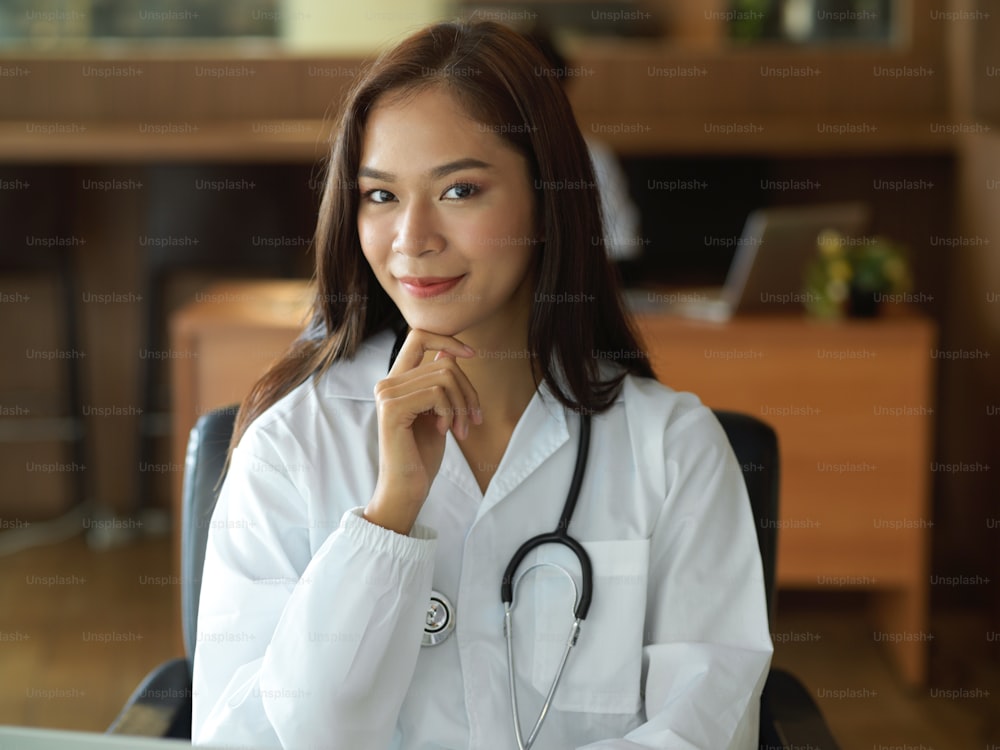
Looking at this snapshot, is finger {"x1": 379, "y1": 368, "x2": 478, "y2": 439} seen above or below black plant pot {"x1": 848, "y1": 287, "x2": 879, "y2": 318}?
above

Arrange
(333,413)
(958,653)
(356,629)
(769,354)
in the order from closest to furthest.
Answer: (356,629) → (333,413) → (769,354) → (958,653)

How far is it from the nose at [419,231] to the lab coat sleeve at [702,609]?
33cm

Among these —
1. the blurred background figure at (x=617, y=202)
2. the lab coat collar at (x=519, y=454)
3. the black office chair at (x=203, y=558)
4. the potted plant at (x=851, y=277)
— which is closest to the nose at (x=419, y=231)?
the lab coat collar at (x=519, y=454)

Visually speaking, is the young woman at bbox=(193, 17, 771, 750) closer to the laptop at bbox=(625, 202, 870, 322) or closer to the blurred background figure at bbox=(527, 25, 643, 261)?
the laptop at bbox=(625, 202, 870, 322)

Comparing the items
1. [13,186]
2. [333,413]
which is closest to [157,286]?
[13,186]

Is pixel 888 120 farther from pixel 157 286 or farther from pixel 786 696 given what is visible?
pixel 786 696

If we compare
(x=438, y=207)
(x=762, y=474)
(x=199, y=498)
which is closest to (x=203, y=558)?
(x=199, y=498)

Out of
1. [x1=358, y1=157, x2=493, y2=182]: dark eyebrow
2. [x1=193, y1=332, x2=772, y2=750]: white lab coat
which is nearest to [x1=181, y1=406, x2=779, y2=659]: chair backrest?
[x1=193, y1=332, x2=772, y2=750]: white lab coat

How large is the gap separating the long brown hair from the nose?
9 centimetres

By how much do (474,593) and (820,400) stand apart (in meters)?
1.63

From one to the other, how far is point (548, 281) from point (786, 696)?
0.52m

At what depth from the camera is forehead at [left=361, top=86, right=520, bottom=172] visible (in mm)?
1312

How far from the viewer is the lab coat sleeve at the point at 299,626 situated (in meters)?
1.22

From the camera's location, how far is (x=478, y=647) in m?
1.32
